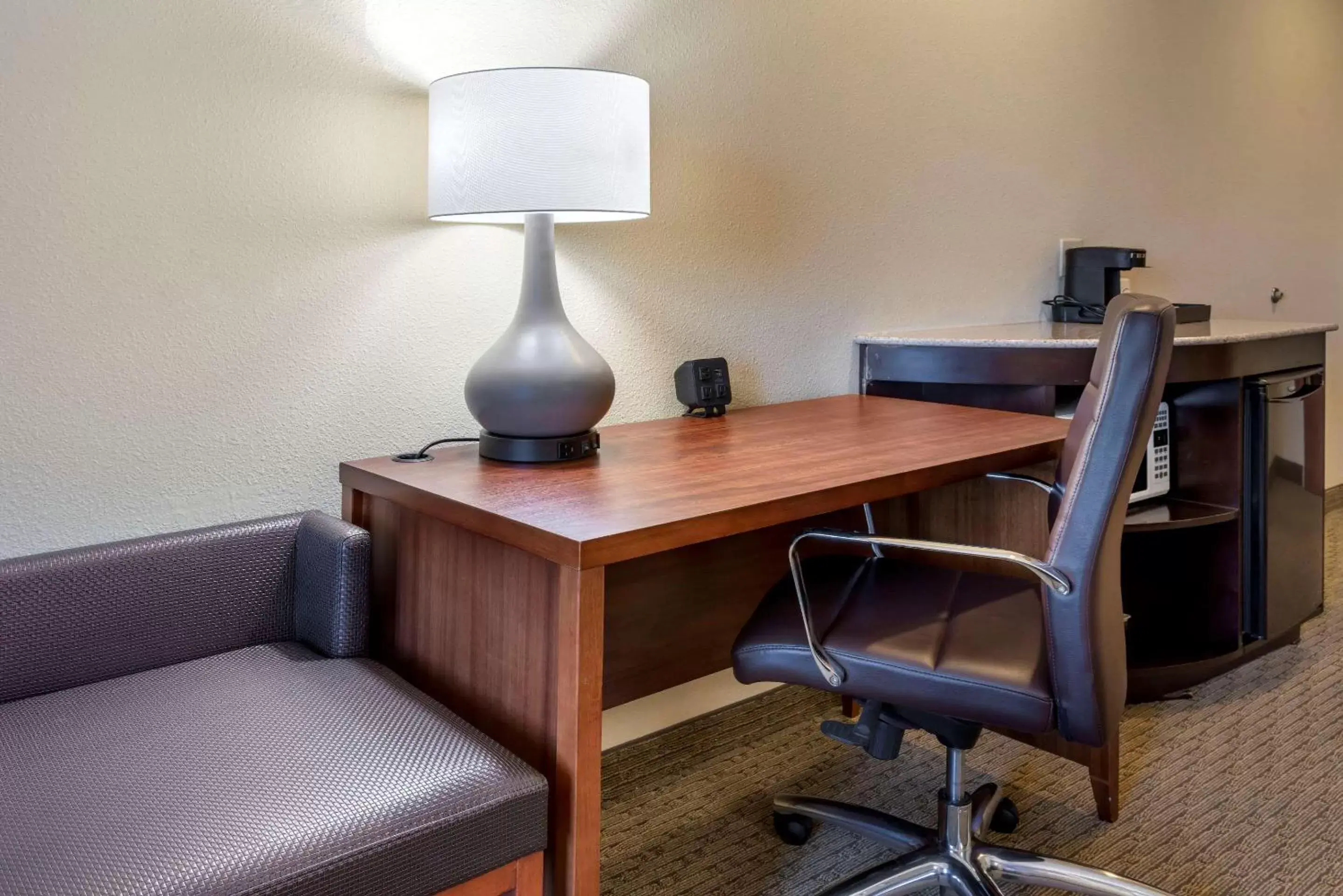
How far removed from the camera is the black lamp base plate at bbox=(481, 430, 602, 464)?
57.3 inches

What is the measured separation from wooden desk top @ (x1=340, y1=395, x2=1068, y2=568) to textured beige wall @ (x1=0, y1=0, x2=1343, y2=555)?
0.63ft

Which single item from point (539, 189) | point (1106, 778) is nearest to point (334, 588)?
point (539, 189)

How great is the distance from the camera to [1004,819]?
5.56 ft

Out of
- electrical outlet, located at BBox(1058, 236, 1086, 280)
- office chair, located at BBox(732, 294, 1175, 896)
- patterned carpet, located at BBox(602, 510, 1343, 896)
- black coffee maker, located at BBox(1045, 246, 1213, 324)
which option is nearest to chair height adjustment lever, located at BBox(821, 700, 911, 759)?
office chair, located at BBox(732, 294, 1175, 896)

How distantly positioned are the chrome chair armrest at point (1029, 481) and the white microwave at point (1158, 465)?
55 cm

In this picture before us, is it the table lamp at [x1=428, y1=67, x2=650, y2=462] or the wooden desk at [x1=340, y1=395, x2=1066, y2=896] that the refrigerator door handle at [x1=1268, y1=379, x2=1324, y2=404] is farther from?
the table lamp at [x1=428, y1=67, x2=650, y2=462]

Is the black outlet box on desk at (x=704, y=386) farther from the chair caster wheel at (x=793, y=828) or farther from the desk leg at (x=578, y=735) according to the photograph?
the desk leg at (x=578, y=735)

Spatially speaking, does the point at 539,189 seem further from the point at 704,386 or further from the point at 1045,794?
the point at 1045,794

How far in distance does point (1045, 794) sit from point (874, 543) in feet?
2.81

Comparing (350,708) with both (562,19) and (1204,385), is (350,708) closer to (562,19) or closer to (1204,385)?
(562,19)

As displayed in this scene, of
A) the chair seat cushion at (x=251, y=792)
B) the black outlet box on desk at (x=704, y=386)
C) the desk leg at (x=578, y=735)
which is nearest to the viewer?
the chair seat cushion at (x=251, y=792)

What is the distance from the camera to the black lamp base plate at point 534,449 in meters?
1.46

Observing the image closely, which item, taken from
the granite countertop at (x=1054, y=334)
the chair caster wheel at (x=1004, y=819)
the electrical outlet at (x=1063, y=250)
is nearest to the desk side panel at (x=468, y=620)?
the chair caster wheel at (x=1004, y=819)

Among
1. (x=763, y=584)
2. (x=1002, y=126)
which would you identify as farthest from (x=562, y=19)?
(x=1002, y=126)
